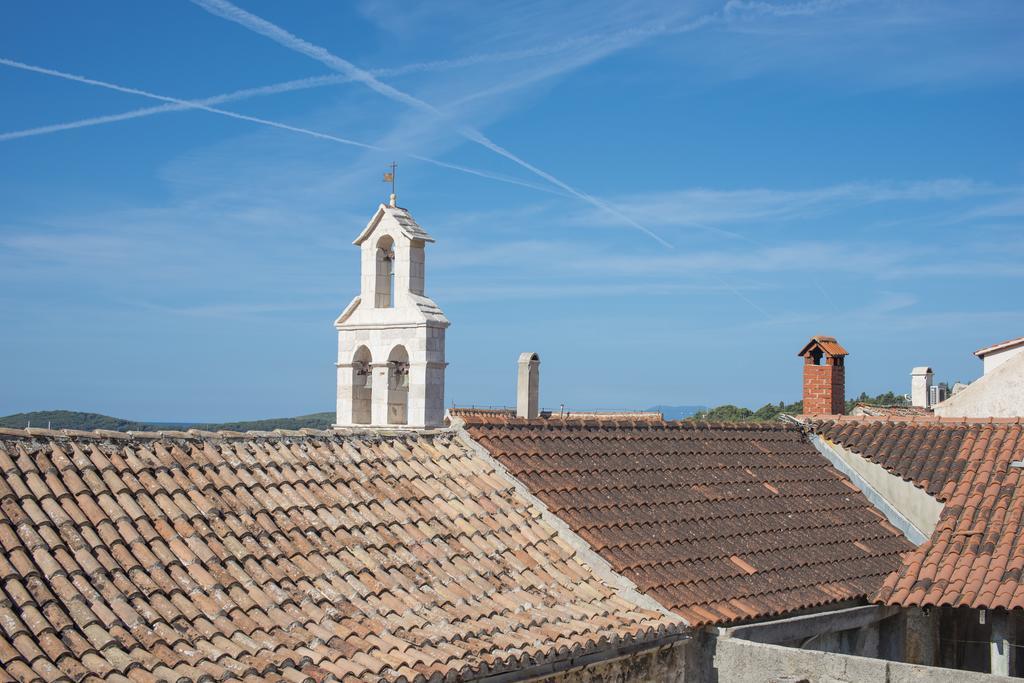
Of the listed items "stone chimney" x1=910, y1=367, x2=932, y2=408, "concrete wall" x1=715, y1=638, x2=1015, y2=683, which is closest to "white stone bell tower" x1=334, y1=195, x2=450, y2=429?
"concrete wall" x1=715, y1=638, x2=1015, y2=683

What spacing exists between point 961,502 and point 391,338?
25.1 feet

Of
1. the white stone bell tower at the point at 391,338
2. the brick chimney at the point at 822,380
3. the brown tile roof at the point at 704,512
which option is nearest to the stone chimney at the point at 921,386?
the brick chimney at the point at 822,380

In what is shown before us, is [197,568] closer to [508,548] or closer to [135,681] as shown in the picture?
[135,681]

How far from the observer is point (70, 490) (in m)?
8.52

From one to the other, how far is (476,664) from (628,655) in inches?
78.4

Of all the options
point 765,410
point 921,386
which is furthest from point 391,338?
point 765,410

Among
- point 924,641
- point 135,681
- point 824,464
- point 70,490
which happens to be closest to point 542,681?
point 135,681

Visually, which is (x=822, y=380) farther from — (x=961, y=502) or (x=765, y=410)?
(x=765, y=410)

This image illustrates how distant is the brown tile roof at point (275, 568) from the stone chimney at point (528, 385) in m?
3.90

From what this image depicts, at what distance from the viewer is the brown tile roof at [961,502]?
12203 mm

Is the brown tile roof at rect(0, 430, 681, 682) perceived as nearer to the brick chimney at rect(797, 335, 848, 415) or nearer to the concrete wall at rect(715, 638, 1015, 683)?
the concrete wall at rect(715, 638, 1015, 683)

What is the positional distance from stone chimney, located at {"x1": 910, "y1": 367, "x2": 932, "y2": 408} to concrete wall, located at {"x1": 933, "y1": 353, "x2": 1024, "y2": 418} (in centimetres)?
1297

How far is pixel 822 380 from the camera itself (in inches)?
780

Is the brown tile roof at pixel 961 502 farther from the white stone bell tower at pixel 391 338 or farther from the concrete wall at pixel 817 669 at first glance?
the white stone bell tower at pixel 391 338
